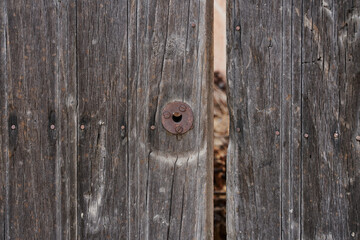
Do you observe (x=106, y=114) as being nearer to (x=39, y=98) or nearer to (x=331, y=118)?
(x=39, y=98)

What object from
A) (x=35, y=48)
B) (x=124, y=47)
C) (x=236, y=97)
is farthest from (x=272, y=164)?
(x=35, y=48)

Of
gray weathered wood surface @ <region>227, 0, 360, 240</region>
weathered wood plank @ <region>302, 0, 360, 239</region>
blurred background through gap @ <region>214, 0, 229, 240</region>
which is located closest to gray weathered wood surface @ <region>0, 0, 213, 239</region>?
gray weathered wood surface @ <region>227, 0, 360, 240</region>

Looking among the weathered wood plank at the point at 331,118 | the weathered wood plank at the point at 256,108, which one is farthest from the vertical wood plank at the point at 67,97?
the weathered wood plank at the point at 331,118

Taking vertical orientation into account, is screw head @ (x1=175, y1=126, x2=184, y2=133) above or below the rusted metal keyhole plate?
below

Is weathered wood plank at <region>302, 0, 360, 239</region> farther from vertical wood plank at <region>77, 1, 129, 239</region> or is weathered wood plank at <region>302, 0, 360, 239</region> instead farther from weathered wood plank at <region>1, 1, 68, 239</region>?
weathered wood plank at <region>1, 1, 68, 239</region>

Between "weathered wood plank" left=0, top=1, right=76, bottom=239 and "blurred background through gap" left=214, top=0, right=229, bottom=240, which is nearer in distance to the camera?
"weathered wood plank" left=0, top=1, right=76, bottom=239

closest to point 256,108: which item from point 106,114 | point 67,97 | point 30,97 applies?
point 106,114
